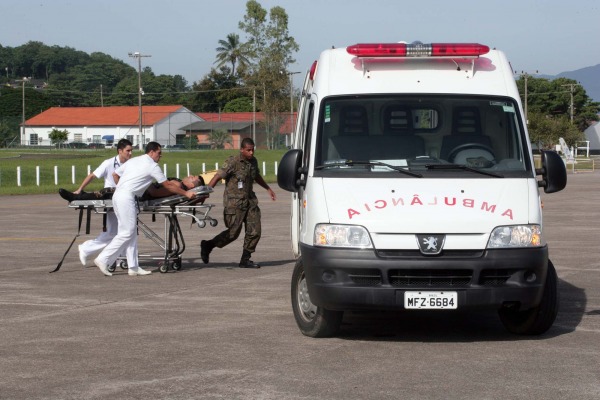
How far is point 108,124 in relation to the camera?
459ft

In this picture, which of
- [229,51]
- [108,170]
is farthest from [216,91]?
[108,170]

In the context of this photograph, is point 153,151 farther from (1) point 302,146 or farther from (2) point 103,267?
(1) point 302,146

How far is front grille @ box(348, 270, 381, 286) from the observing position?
9.34m

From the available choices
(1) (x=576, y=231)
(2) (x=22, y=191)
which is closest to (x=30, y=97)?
(2) (x=22, y=191)

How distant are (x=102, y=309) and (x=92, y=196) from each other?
3658mm

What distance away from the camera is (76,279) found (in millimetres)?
14953

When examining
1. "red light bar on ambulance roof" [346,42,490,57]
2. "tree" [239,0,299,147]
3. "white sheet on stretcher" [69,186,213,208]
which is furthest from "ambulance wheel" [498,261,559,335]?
"tree" [239,0,299,147]

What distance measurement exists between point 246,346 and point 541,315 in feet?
8.15

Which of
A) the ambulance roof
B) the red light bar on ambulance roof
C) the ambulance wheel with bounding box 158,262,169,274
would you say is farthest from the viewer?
the ambulance wheel with bounding box 158,262,169,274

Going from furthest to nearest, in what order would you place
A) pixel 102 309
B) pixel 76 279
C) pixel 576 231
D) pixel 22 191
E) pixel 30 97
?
1. pixel 30 97
2. pixel 22 191
3. pixel 576 231
4. pixel 76 279
5. pixel 102 309

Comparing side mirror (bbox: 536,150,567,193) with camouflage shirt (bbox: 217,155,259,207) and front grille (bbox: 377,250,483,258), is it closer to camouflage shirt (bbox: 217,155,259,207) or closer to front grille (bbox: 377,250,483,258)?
front grille (bbox: 377,250,483,258)

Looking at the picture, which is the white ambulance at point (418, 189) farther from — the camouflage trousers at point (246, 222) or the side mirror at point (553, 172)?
the camouflage trousers at point (246, 222)

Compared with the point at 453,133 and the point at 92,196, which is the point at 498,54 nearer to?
the point at 453,133

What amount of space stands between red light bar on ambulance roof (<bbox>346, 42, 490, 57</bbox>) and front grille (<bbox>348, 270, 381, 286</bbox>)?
2105 mm
